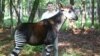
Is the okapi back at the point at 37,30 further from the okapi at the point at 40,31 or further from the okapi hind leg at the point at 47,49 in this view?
the okapi hind leg at the point at 47,49

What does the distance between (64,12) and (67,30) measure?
1045 cm

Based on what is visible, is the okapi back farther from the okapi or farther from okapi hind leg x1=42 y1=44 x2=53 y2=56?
okapi hind leg x1=42 y1=44 x2=53 y2=56

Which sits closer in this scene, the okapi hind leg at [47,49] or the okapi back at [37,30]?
the okapi back at [37,30]

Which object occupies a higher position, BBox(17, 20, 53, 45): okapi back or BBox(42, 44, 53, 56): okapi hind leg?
BBox(17, 20, 53, 45): okapi back

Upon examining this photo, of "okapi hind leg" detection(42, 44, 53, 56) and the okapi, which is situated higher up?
the okapi

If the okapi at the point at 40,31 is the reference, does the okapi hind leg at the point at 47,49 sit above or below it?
below

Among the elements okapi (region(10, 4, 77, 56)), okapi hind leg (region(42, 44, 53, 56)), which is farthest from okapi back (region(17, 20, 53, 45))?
okapi hind leg (region(42, 44, 53, 56))

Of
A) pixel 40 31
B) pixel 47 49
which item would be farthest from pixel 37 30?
pixel 47 49

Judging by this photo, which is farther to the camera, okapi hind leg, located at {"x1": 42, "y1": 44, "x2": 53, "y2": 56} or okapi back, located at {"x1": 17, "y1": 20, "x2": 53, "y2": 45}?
okapi hind leg, located at {"x1": 42, "y1": 44, "x2": 53, "y2": 56}

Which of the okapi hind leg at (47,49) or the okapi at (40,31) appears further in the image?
the okapi hind leg at (47,49)

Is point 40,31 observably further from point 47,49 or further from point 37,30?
point 47,49

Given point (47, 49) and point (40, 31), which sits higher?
point (40, 31)

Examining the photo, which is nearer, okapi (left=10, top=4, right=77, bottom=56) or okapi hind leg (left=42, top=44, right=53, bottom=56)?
okapi (left=10, top=4, right=77, bottom=56)

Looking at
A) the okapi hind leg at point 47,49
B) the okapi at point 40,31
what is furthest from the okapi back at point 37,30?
the okapi hind leg at point 47,49
